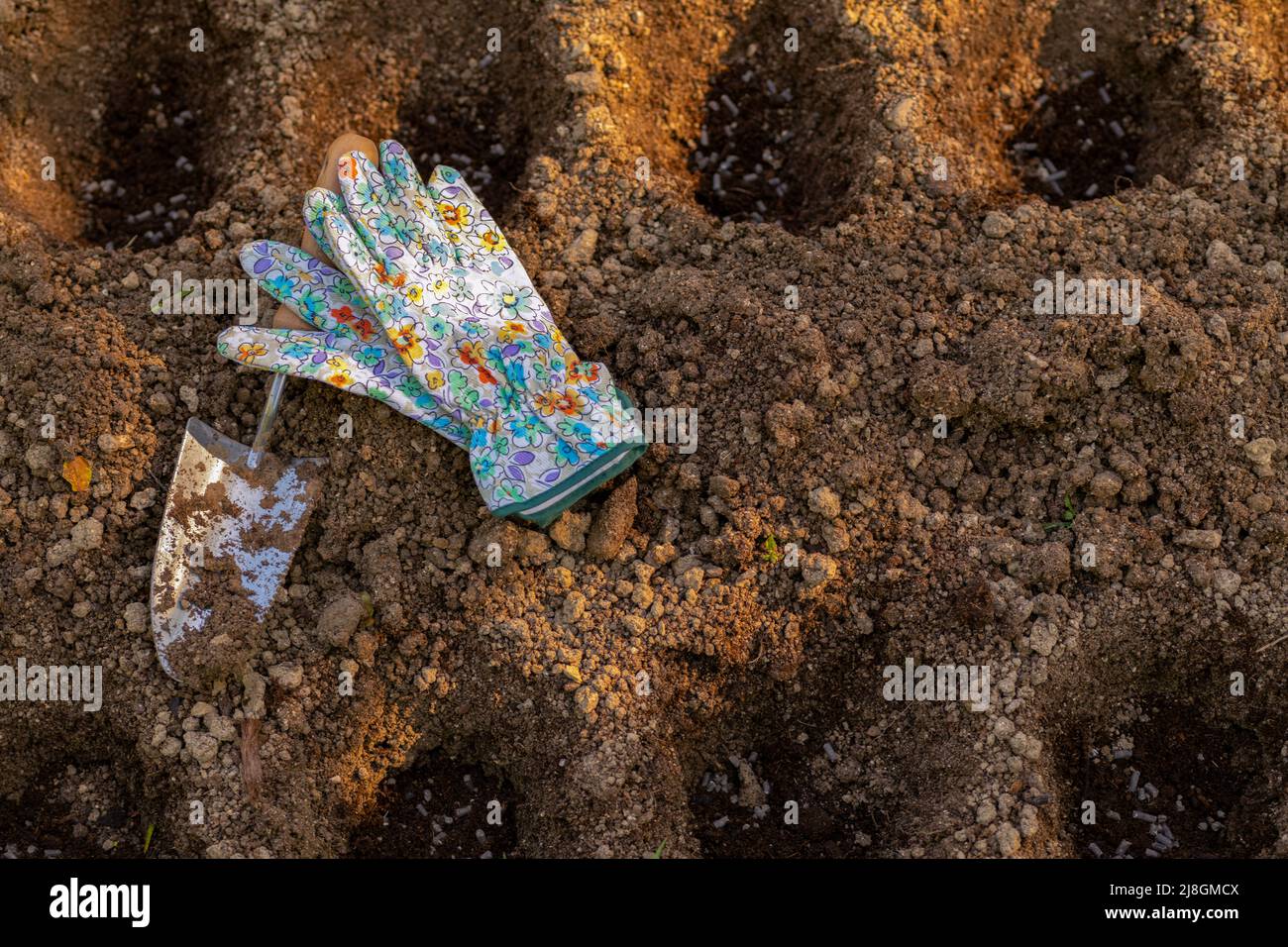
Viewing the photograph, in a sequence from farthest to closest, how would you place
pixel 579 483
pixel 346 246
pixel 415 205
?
pixel 415 205 < pixel 346 246 < pixel 579 483

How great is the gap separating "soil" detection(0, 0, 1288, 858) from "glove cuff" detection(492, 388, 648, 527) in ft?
0.25

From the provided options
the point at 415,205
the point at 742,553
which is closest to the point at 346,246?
the point at 415,205

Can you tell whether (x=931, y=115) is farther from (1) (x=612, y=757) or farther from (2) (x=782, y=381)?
(1) (x=612, y=757)

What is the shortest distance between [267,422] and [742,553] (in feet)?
4.68

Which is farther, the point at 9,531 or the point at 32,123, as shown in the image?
the point at 32,123

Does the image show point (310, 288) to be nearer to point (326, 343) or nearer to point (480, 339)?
point (326, 343)

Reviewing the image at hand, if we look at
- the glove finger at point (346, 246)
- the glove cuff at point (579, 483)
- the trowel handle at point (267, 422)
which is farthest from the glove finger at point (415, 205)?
the glove cuff at point (579, 483)

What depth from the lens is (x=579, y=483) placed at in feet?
11.8

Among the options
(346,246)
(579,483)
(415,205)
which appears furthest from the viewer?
(415,205)

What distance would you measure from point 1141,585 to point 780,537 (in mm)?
1008

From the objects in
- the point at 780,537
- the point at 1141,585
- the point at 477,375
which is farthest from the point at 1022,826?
the point at 477,375

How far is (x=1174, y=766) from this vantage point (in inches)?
143

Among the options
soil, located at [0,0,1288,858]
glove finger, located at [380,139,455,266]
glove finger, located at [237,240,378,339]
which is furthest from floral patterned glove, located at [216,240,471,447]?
glove finger, located at [380,139,455,266]

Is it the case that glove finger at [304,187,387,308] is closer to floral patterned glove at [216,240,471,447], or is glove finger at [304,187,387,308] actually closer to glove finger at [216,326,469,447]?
floral patterned glove at [216,240,471,447]
